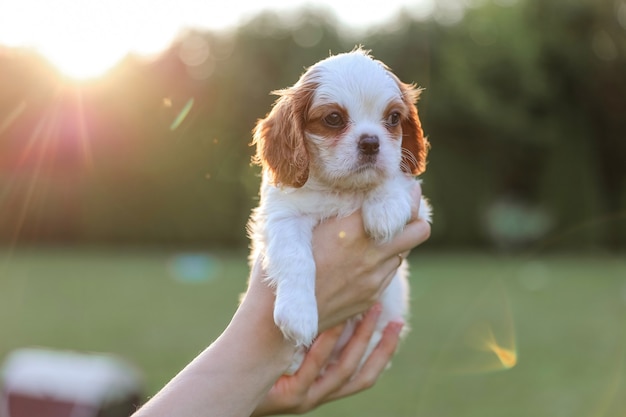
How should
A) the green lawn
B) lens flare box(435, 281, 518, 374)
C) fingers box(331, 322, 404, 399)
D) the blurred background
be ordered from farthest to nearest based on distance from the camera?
1. the blurred background
2. lens flare box(435, 281, 518, 374)
3. the green lawn
4. fingers box(331, 322, 404, 399)

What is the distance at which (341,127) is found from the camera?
349cm

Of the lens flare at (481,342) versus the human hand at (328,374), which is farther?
the lens flare at (481,342)

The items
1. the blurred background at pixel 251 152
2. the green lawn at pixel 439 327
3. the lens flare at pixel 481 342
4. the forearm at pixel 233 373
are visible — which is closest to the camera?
the forearm at pixel 233 373

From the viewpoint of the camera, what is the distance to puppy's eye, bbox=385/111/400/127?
3.58m

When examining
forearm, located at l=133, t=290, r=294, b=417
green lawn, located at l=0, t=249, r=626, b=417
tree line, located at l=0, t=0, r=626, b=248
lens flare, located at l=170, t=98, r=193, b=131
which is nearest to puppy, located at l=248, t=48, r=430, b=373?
forearm, located at l=133, t=290, r=294, b=417

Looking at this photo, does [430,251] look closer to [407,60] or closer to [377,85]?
[407,60]

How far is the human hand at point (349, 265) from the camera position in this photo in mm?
3246

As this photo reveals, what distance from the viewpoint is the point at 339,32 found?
95.0 ft

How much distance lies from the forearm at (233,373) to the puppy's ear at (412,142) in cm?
120

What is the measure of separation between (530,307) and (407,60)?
14392 millimetres

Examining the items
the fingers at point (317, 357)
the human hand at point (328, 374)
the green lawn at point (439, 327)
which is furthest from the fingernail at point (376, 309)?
the green lawn at point (439, 327)

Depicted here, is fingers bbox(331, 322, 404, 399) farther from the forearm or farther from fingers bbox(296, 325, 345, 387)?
the forearm

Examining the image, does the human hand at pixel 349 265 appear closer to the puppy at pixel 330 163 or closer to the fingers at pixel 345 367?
the puppy at pixel 330 163

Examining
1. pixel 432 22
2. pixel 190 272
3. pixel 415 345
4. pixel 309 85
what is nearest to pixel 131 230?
pixel 190 272
